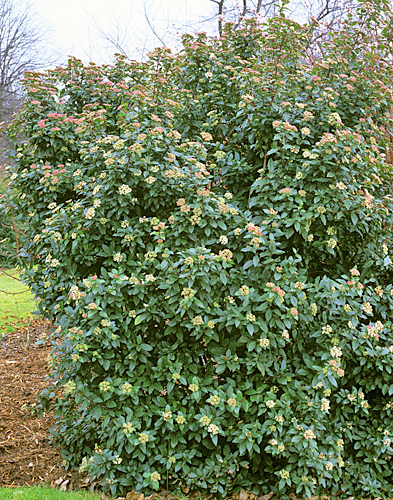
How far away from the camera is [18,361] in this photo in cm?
520

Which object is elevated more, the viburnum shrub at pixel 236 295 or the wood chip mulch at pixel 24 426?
the viburnum shrub at pixel 236 295

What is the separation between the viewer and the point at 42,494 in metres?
2.80

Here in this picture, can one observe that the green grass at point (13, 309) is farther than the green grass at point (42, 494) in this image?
Yes

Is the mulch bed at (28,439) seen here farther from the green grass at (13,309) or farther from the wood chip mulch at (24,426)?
the green grass at (13,309)

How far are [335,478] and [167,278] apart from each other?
5.52 feet

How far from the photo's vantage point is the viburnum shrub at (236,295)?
276 cm

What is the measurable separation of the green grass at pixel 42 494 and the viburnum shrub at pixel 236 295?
0.62ft

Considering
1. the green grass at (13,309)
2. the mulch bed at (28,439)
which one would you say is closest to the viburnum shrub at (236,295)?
the mulch bed at (28,439)

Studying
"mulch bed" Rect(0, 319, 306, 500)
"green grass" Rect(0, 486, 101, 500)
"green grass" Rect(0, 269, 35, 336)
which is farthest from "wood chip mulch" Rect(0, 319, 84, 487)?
"green grass" Rect(0, 269, 35, 336)

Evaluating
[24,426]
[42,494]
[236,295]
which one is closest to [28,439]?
[24,426]

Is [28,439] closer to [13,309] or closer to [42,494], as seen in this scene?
[42,494]

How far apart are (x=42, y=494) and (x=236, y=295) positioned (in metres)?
1.71

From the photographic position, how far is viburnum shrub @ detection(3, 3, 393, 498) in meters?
2.76

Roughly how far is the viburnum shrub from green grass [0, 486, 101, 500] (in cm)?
19
